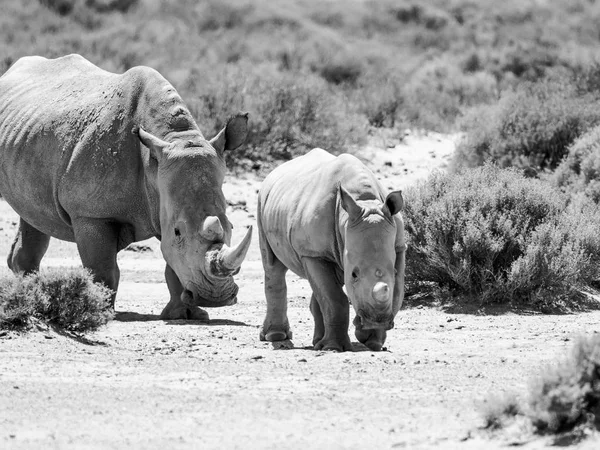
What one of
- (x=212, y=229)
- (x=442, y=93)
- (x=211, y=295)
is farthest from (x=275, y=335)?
(x=442, y=93)

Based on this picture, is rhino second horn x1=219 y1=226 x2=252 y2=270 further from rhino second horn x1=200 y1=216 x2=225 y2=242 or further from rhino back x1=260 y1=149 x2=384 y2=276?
rhino back x1=260 y1=149 x2=384 y2=276

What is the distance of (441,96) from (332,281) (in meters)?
20.6

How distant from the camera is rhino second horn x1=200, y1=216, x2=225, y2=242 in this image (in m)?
11.0

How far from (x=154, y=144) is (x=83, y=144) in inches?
39.6

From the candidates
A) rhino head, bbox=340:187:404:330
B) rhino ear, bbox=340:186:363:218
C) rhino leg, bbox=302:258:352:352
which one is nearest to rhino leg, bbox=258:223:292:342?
rhino leg, bbox=302:258:352:352

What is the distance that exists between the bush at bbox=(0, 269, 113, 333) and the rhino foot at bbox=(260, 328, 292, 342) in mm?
1329

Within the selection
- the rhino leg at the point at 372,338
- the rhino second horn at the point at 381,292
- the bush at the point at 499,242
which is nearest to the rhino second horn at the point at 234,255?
the rhino leg at the point at 372,338

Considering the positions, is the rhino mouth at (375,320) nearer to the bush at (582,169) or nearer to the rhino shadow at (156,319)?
the rhino shadow at (156,319)

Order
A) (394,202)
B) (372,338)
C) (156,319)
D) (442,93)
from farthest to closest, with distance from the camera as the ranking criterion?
(442,93) → (156,319) → (372,338) → (394,202)

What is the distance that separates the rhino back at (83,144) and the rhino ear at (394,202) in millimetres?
3305

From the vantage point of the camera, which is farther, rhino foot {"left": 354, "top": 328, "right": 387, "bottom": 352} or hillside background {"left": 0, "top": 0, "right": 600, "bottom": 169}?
hillside background {"left": 0, "top": 0, "right": 600, "bottom": 169}

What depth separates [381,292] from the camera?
916cm

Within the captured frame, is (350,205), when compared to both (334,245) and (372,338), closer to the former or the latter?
(334,245)

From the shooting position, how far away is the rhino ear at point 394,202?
9.44 metres
